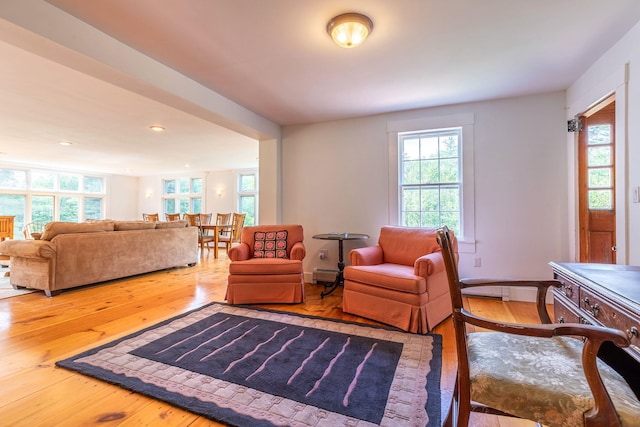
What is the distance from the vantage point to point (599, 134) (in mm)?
2844

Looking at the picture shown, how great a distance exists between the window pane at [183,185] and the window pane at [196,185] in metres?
0.22

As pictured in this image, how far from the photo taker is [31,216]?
7.71m

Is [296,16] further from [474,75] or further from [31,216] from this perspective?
[31,216]

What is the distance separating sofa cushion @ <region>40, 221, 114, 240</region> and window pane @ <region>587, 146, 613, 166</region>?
5.91 metres

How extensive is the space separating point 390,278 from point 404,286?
5.7 inches

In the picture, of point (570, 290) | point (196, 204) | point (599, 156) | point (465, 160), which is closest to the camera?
point (570, 290)

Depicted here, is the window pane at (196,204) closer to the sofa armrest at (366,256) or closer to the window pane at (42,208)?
the window pane at (42,208)

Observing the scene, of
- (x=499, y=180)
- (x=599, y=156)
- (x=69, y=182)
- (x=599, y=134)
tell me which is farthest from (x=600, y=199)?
(x=69, y=182)

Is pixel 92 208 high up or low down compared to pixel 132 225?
up

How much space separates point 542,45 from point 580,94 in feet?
3.21

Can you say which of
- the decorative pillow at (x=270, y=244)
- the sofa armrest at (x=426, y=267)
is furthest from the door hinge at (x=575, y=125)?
the decorative pillow at (x=270, y=244)

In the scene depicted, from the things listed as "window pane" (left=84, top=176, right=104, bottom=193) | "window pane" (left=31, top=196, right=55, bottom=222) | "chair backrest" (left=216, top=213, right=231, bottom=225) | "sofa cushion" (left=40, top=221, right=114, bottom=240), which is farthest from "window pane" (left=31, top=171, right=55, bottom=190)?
"sofa cushion" (left=40, top=221, right=114, bottom=240)

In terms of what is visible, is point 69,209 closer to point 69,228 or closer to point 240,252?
point 69,228

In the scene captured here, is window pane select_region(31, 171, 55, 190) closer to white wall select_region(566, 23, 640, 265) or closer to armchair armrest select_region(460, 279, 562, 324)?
armchair armrest select_region(460, 279, 562, 324)
